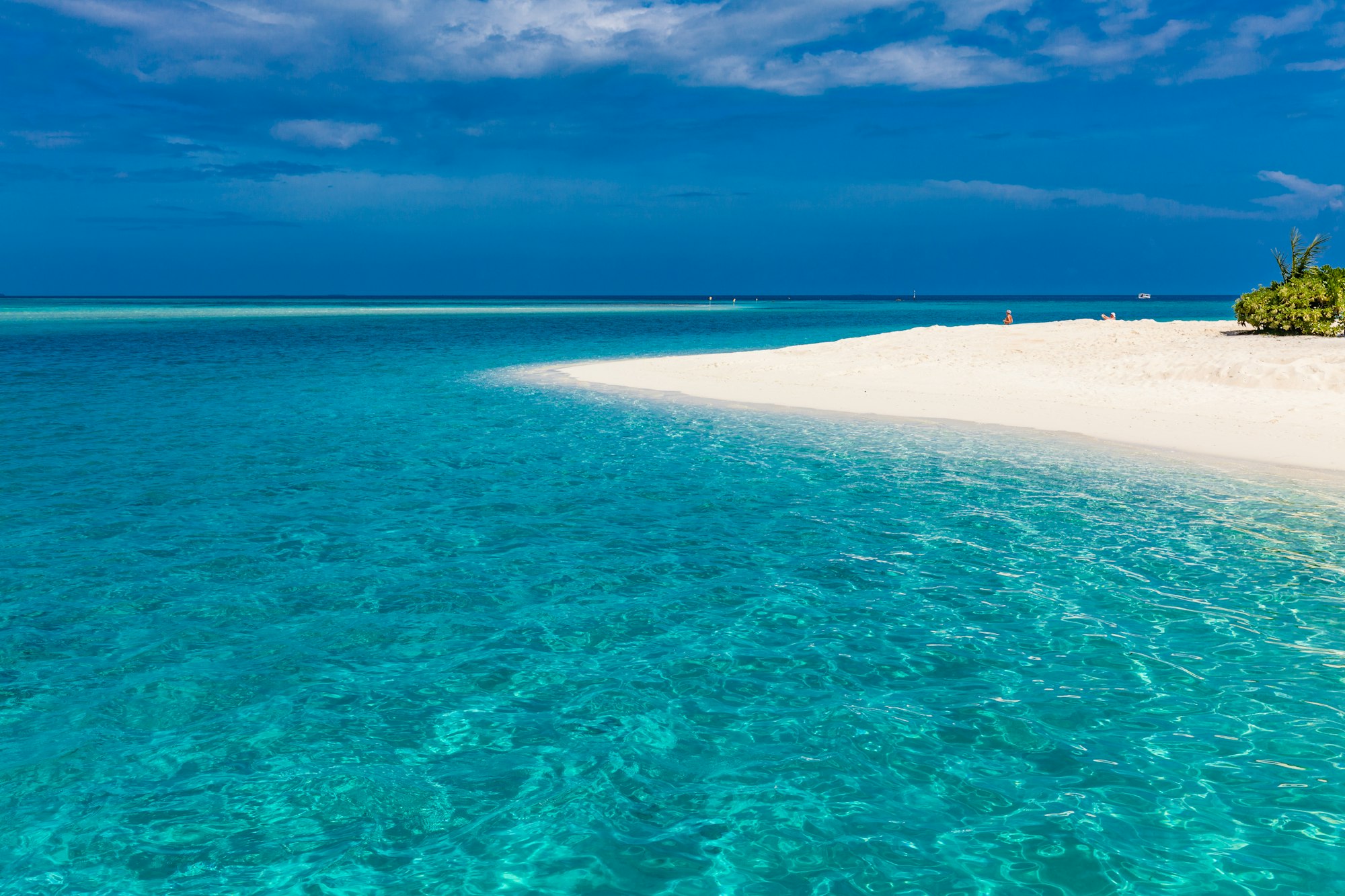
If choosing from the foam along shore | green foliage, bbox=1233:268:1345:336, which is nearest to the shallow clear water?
the foam along shore

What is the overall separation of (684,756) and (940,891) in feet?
8.09

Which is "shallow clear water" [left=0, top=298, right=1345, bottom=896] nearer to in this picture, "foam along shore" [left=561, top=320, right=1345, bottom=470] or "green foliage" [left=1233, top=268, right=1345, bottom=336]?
"foam along shore" [left=561, top=320, right=1345, bottom=470]

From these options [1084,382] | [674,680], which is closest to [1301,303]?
[1084,382]

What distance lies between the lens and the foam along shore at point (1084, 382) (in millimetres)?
23531

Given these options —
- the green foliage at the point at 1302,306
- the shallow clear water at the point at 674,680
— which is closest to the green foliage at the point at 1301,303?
the green foliage at the point at 1302,306

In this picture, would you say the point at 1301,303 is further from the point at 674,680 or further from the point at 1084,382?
the point at 674,680

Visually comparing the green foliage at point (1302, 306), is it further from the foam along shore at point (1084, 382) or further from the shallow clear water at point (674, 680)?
the shallow clear water at point (674, 680)


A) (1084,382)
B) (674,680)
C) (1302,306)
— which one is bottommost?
(674,680)

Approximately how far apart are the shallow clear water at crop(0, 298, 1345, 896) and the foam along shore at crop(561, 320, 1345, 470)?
5.20 m

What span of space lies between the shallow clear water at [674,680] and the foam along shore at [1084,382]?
520cm

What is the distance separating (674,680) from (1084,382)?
92.3 ft

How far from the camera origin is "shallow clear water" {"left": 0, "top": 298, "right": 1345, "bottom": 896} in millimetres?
6520

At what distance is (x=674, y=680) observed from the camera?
9.37 meters

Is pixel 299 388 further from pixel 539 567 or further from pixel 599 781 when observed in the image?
pixel 599 781
